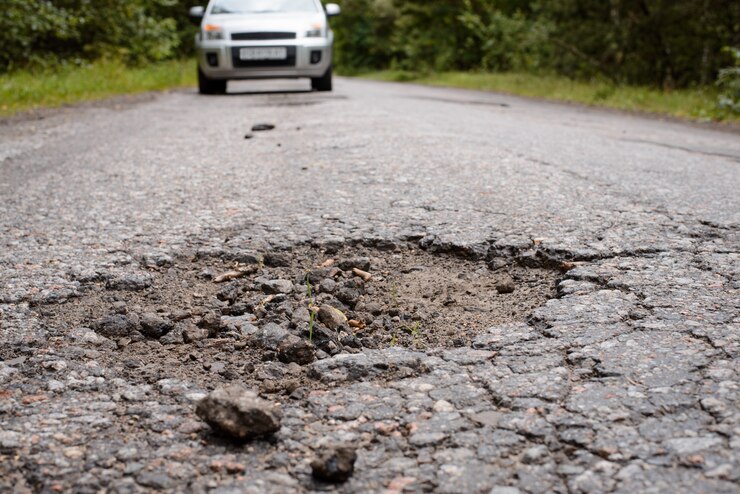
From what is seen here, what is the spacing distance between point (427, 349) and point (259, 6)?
10.2 metres

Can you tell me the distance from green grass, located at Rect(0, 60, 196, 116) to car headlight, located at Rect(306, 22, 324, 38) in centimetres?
300

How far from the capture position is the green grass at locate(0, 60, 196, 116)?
8.55m

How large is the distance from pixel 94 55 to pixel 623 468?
600 inches

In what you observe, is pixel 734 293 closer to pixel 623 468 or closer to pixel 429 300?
pixel 429 300

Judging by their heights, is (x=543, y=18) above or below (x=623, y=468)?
above

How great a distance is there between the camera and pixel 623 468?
1.33m

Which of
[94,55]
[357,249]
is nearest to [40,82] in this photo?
[94,55]

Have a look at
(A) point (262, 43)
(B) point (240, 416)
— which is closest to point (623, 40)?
(A) point (262, 43)

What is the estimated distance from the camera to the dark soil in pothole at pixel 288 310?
188 centimetres

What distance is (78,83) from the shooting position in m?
10.5

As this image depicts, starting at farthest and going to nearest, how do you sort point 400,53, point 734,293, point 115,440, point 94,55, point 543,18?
point 400,53 < point 543,18 < point 94,55 < point 734,293 < point 115,440

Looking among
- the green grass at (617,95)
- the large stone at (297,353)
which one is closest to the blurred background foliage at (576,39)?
the green grass at (617,95)

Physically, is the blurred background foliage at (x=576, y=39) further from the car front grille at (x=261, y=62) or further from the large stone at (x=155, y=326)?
the large stone at (x=155, y=326)

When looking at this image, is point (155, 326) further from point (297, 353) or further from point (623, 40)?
point (623, 40)
